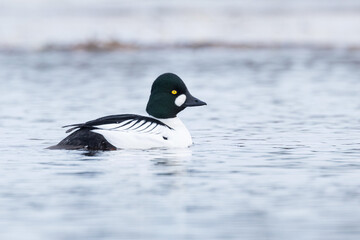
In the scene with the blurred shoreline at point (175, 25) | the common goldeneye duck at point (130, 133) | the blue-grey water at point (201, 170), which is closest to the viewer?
the blue-grey water at point (201, 170)

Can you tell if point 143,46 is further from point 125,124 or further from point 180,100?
point 125,124

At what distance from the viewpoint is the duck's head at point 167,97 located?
42.8 ft

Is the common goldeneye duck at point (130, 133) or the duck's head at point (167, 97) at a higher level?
the duck's head at point (167, 97)

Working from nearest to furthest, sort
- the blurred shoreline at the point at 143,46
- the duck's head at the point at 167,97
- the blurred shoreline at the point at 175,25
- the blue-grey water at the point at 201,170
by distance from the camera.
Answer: the blue-grey water at the point at 201,170, the duck's head at the point at 167,97, the blurred shoreline at the point at 143,46, the blurred shoreline at the point at 175,25

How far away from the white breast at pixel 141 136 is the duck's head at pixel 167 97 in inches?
17.4

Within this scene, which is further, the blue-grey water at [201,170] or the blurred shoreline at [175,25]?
the blurred shoreline at [175,25]

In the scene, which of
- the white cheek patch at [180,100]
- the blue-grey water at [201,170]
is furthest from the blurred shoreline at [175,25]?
the white cheek patch at [180,100]

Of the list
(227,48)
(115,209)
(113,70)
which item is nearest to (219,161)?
(115,209)

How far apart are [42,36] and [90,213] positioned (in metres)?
27.9

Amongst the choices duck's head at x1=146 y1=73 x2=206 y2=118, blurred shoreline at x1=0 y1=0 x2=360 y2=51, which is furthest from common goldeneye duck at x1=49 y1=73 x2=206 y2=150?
blurred shoreline at x1=0 y1=0 x2=360 y2=51

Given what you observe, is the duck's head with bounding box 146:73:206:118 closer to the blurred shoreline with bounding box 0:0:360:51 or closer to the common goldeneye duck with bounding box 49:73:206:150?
the common goldeneye duck with bounding box 49:73:206:150

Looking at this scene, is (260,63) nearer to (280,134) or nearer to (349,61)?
(349,61)

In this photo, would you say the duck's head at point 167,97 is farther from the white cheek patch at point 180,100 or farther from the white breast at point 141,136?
the white breast at point 141,136

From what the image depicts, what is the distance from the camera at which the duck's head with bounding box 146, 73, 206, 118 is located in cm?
1303
